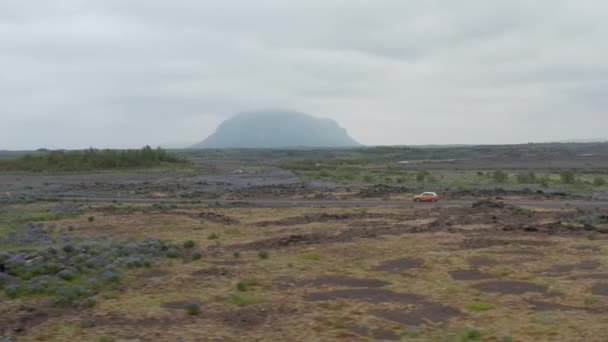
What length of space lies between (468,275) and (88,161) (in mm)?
105094

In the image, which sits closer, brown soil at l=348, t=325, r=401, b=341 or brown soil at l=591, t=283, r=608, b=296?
brown soil at l=348, t=325, r=401, b=341

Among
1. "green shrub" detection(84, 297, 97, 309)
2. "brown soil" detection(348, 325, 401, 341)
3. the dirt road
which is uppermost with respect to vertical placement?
"green shrub" detection(84, 297, 97, 309)

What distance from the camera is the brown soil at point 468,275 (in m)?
16.3

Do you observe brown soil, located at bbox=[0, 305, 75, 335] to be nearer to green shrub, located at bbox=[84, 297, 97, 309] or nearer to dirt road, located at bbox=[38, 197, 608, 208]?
green shrub, located at bbox=[84, 297, 97, 309]

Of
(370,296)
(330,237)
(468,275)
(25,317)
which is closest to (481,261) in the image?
(468,275)

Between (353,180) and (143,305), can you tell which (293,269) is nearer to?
(143,305)

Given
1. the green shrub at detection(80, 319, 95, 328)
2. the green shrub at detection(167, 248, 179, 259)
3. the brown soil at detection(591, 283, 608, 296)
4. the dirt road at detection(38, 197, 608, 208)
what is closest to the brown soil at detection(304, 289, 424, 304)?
the brown soil at detection(591, 283, 608, 296)

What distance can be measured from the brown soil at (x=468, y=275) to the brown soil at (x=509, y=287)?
69 cm

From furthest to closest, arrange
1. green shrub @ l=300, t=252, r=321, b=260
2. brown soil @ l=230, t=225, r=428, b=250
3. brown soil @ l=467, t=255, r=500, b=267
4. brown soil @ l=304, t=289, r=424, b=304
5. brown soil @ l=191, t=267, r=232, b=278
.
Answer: brown soil @ l=230, t=225, r=428, b=250 → green shrub @ l=300, t=252, r=321, b=260 → brown soil @ l=467, t=255, r=500, b=267 → brown soil @ l=191, t=267, r=232, b=278 → brown soil @ l=304, t=289, r=424, b=304

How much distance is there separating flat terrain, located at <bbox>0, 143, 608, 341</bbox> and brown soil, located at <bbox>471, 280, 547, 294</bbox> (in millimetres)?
55

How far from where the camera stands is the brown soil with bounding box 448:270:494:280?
642 inches

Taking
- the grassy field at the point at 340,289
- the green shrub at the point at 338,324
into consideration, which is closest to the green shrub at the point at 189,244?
the grassy field at the point at 340,289

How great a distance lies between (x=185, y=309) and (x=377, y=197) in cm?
3754

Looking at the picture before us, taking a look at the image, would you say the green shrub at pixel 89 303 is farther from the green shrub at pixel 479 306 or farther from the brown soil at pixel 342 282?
the green shrub at pixel 479 306
